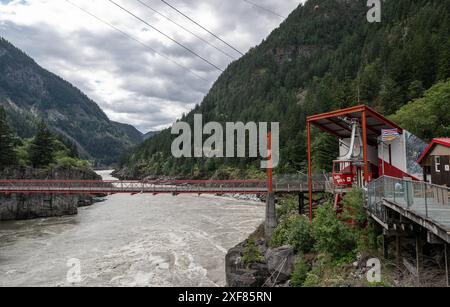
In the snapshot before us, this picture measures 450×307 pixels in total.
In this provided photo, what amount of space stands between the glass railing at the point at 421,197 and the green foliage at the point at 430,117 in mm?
26754

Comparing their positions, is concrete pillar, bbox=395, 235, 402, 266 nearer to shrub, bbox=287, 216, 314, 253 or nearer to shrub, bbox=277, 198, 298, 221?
shrub, bbox=287, 216, 314, 253

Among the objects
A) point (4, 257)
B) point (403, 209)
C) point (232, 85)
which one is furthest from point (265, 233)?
point (232, 85)

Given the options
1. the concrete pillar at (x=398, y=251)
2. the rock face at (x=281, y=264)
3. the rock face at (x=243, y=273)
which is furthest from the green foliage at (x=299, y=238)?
the concrete pillar at (x=398, y=251)

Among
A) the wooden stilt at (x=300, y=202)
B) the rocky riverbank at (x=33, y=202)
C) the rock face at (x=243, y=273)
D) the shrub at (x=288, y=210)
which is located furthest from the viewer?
the rocky riverbank at (x=33, y=202)

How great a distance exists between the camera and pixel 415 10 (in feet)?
299

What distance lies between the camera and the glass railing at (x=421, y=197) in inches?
349

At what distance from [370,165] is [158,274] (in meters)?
16.7

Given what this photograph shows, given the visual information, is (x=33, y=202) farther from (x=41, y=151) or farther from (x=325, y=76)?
(x=325, y=76)

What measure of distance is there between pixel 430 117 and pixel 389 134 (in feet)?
53.6

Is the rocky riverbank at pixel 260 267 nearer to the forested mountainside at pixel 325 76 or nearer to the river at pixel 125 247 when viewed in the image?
the river at pixel 125 247

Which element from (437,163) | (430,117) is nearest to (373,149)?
(437,163)
